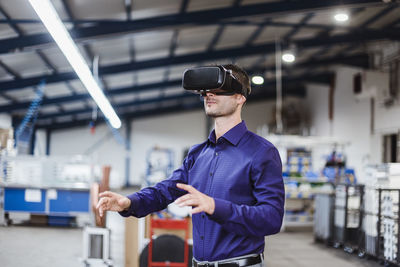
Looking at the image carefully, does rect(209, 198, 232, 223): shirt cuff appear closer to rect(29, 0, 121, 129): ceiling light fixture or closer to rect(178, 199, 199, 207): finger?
rect(178, 199, 199, 207): finger

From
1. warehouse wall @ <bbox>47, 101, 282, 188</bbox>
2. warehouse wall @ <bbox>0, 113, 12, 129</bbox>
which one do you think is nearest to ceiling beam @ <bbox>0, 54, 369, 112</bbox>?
warehouse wall @ <bbox>0, 113, 12, 129</bbox>

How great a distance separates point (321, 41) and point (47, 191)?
7.13m

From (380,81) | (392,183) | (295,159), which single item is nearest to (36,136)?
(295,159)

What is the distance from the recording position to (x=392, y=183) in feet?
21.4

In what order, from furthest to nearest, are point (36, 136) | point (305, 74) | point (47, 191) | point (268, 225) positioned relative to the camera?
1. point (36, 136)
2. point (305, 74)
3. point (47, 191)
4. point (268, 225)

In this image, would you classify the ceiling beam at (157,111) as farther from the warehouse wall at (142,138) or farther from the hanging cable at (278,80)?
the hanging cable at (278,80)

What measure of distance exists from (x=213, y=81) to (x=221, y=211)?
500 mm

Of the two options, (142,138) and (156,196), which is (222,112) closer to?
(156,196)

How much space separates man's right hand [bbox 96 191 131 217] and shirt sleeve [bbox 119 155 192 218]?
0.16 feet

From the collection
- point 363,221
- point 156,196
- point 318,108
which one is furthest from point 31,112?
point 156,196

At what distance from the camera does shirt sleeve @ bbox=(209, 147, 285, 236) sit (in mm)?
1382

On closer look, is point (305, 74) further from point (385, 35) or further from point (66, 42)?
point (66, 42)

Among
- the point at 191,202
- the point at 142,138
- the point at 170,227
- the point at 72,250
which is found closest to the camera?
the point at 191,202

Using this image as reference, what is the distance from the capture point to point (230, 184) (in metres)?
1.59
